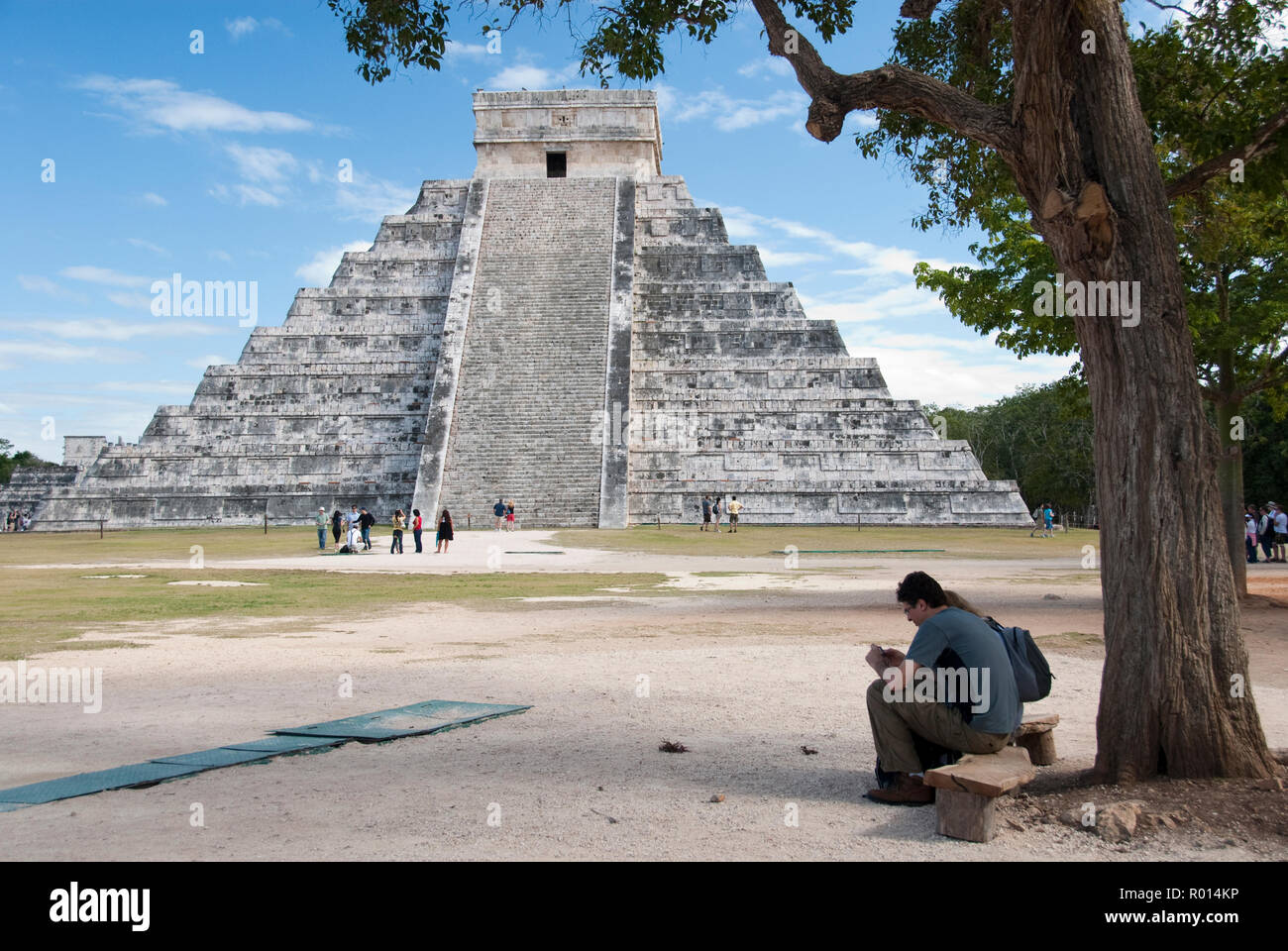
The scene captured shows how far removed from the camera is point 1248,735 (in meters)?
5.03

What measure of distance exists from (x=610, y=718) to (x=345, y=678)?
2.15m

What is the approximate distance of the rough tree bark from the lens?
5.04 meters

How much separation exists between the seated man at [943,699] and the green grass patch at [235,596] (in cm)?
744

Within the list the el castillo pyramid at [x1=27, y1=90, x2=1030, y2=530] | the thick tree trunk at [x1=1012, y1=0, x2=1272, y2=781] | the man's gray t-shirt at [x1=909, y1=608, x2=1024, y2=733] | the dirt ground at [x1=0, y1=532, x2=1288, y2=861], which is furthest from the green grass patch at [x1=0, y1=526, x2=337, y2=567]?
the thick tree trunk at [x1=1012, y1=0, x2=1272, y2=781]

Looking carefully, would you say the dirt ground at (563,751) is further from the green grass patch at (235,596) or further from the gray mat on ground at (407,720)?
the green grass patch at (235,596)

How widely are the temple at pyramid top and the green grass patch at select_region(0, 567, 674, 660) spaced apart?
27.1 metres

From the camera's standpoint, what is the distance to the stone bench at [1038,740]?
573cm

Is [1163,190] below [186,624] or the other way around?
the other way around

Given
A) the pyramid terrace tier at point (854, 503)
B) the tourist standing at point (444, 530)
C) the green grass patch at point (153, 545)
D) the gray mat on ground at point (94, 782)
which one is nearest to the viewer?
the gray mat on ground at point (94, 782)

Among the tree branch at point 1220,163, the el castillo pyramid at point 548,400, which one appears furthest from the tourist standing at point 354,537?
the tree branch at point 1220,163

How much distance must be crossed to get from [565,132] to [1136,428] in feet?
130

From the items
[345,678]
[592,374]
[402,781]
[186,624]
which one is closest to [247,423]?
[592,374]

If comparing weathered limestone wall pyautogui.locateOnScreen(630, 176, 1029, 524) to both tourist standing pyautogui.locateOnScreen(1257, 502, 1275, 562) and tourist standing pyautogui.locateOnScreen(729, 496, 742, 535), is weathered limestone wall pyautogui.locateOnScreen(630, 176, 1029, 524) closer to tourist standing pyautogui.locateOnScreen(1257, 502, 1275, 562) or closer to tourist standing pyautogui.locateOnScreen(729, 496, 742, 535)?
tourist standing pyautogui.locateOnScreen(729, 496, 742, 535)
